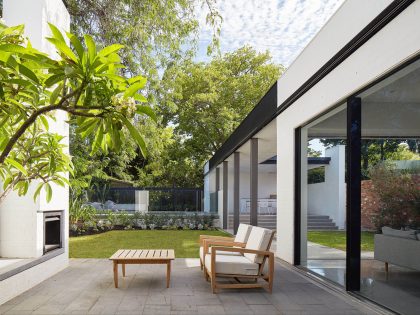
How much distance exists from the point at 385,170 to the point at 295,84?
3.58m

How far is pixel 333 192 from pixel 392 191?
190 centimetres

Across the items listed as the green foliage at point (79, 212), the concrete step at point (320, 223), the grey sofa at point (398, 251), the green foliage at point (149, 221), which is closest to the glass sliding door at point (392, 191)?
the grey sofa at point (398, 251)

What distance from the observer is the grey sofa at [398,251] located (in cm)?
467

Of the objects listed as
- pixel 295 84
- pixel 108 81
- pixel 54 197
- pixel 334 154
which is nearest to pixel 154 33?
pixel 295 84

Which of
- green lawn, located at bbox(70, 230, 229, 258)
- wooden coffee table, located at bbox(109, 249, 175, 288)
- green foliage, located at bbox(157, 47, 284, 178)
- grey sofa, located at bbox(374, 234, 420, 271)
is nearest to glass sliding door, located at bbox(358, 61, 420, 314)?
grey sofa, located at bbox(374, 234, 420, 271)

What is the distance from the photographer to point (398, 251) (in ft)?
16.4

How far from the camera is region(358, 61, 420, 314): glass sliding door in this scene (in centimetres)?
467

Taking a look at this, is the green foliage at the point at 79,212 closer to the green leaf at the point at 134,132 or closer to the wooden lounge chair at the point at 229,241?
the wooden lounge chair at the point at 229,241

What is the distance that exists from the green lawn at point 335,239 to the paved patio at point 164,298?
2.12 ft

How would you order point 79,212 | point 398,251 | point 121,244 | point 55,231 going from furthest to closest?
1. point 79,212
2. point 121,244
3. point 55,231
4. point 398,251

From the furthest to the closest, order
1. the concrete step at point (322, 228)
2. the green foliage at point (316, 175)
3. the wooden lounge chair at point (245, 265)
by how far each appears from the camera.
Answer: the green foliage at point (316, 175), the concrete step at point (322, 228), the wooden lounge chair at point (245, 265)

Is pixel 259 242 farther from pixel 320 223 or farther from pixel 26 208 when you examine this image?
pixel 26 208

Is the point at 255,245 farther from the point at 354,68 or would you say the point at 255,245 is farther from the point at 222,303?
the point at 354,68

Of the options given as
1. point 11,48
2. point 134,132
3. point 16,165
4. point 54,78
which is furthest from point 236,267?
point 11,48
